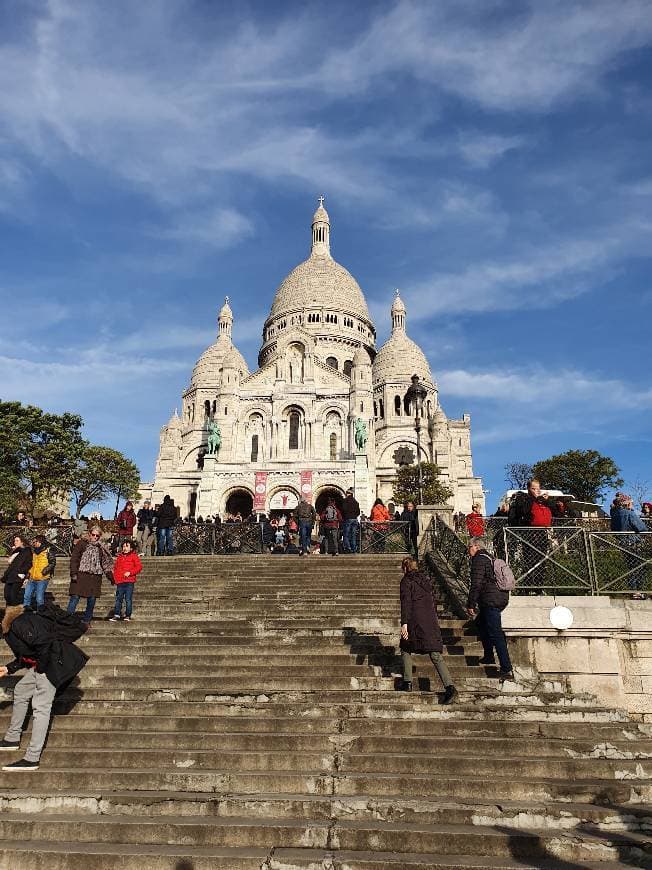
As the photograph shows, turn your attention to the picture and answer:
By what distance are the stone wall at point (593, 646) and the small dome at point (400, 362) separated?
173 feet

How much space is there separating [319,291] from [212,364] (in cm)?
1506

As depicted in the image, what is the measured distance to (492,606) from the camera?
25.5ft

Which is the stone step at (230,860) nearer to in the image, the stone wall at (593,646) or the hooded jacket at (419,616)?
the hooded jacket at (419,616)

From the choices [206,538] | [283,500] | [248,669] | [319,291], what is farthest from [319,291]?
[248,669]

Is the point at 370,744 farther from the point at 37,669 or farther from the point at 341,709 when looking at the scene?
the point at 37,669

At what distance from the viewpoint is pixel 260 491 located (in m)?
42.3

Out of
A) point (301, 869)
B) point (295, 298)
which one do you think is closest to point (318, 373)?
point (295, 298)

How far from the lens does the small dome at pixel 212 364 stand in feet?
200

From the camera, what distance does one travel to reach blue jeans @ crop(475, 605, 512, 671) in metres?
7.73

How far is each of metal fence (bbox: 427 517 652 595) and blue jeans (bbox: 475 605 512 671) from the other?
1595mm

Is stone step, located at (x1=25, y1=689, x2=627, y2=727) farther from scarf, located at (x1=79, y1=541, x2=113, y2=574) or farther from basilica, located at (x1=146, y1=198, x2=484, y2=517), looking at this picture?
basilica, located at (x1=146, y1=198, x2=484, y2=517)

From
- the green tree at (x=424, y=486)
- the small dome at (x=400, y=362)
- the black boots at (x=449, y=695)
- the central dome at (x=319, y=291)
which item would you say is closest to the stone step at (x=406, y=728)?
the black boots at (x=449, y=695)

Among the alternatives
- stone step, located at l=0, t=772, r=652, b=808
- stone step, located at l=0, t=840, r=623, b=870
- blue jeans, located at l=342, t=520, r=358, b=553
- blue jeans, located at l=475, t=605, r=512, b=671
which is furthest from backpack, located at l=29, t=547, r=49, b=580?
blue jeans, located at l=342, t=520, r=358, b=553

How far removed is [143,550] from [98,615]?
21.6 feet
